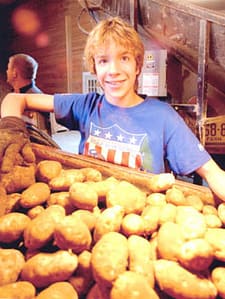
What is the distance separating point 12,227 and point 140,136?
99 cm

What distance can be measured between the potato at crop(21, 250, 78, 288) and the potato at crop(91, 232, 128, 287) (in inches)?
2.9

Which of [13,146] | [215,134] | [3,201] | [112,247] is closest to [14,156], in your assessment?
[13,146]

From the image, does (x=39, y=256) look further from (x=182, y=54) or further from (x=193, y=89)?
(x=193, y=89)

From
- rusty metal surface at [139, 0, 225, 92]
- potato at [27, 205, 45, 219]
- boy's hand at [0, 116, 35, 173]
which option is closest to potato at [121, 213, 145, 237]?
potato at [27, 205, 45, 219]

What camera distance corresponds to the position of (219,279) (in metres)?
0.80

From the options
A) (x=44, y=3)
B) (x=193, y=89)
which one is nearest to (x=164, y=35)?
(x=193, y=89)

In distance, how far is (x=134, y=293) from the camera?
2.42ft

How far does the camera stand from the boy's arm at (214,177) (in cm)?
122

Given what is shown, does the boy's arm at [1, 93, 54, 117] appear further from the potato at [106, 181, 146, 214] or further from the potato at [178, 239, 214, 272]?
the potato at [178, 239, 214, 272]

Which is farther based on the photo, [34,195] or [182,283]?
[34,195]

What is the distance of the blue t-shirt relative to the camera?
171cm

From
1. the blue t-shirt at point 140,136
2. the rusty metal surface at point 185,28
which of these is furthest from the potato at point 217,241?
the rusty metal surface at point 185,28

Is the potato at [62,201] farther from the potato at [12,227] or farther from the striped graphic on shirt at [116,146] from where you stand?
the striped graphic on shirt at [116,146]

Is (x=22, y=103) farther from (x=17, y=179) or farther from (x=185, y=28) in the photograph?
(x=185, y=28)
